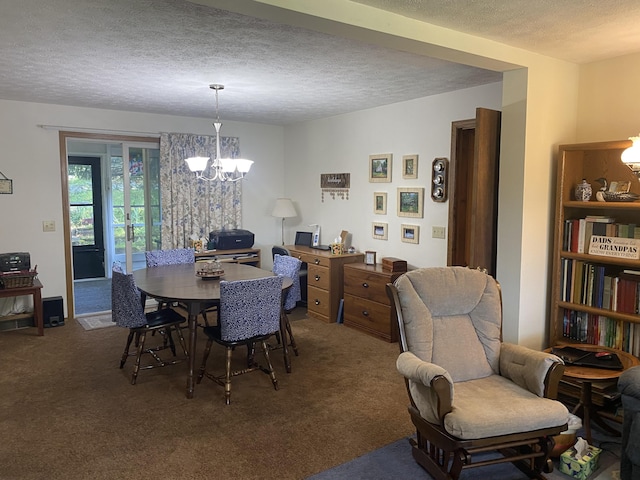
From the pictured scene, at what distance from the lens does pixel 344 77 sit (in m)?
3.82

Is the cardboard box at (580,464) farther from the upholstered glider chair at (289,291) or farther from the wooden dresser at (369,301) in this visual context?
the wooden dresser at (369,301)

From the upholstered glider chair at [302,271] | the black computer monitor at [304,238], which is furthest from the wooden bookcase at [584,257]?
the black computer monitor at [304,238]

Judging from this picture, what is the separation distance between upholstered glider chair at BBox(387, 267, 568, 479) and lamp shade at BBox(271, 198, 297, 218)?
12.4 ft

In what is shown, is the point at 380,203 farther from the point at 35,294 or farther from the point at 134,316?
the point at 35,294

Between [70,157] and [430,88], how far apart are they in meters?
5.84

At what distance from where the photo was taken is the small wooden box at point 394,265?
4688 millimetres

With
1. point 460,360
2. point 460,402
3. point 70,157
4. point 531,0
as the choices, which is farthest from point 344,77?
point 70,157

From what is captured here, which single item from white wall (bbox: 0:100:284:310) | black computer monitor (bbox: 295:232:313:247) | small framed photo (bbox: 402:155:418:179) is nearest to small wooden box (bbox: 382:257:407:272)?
small framed photo (bbox: 402:155:418:179)

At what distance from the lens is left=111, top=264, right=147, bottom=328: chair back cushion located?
137 inches

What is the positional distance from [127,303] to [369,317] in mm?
2347

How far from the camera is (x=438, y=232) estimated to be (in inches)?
179

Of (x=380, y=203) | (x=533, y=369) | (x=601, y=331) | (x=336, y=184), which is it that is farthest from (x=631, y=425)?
(x=336, y=184)

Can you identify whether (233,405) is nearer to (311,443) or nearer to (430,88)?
(311,443)

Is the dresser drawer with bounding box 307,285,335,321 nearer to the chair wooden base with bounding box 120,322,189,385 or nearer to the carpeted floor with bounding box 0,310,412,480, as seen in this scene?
the carpeted floor with bounding box 0,310,412,480
